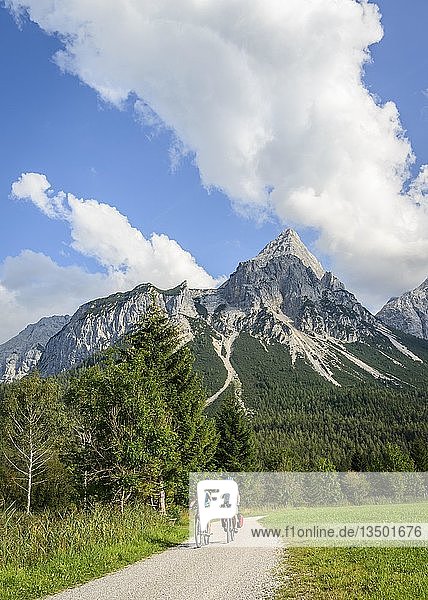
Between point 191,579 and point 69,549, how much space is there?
16.4 ft

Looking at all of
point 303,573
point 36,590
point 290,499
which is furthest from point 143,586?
point 290,499

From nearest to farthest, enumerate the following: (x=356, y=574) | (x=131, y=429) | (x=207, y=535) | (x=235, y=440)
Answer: (x=356, y=574) < (x=207, y=535) < (x=131, y=429) < (x=235, y=440)

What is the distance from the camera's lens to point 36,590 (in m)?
11.7

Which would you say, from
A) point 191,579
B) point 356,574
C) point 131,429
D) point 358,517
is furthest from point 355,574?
point 358,517

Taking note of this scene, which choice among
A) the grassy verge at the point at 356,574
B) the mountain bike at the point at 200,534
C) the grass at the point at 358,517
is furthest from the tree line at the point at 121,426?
the grassy verge at the point at 356,574

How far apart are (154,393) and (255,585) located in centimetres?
1693

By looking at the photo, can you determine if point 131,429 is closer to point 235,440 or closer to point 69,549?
point 69,549

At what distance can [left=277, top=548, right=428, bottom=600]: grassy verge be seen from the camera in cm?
1015

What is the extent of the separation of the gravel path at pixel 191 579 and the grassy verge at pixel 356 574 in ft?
2.26

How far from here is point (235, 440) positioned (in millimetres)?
62125

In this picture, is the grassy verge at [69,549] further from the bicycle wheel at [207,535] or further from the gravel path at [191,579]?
the bicycle wheel at [207,535]

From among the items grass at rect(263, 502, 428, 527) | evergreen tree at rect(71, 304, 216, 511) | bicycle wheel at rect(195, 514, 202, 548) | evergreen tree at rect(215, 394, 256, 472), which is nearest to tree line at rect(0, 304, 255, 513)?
evergreen tree at rect(71, 304, 216, 511)

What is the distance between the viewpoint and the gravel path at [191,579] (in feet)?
35.9

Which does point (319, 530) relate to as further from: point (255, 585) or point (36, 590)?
point (36, 590)
